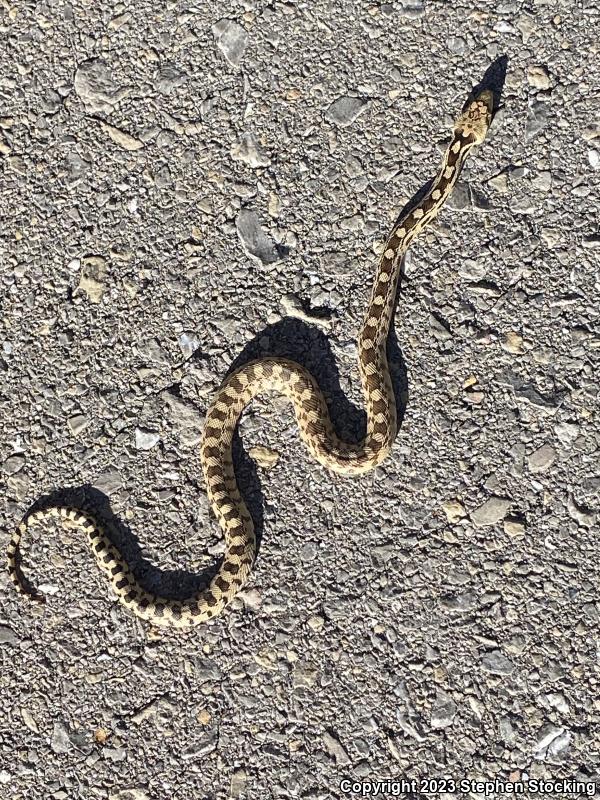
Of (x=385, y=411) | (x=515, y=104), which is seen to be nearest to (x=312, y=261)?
(x=385, y=411)

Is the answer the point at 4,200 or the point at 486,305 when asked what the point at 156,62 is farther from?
the point at 486,305

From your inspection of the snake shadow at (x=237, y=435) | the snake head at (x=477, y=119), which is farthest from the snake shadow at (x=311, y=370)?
the snake head at (x=477, y=119)

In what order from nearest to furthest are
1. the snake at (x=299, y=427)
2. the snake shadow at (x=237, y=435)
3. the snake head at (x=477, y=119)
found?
the snake at (x=299, y=427)
the snake shadow at (x=237, y=435)
the snake head at (x=477, y=119)

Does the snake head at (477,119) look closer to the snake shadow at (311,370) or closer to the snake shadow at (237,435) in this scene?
the snake shadow at (237,435)

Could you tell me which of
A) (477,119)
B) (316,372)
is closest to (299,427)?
(316,372)

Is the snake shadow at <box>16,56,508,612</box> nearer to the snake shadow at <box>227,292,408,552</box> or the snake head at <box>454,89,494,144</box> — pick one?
the snake shadow at <box>227,292,408,552</box>

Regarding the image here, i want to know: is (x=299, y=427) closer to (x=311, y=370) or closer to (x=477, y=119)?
(x=311, y=370)

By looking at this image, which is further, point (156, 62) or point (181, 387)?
point (156, 62)
